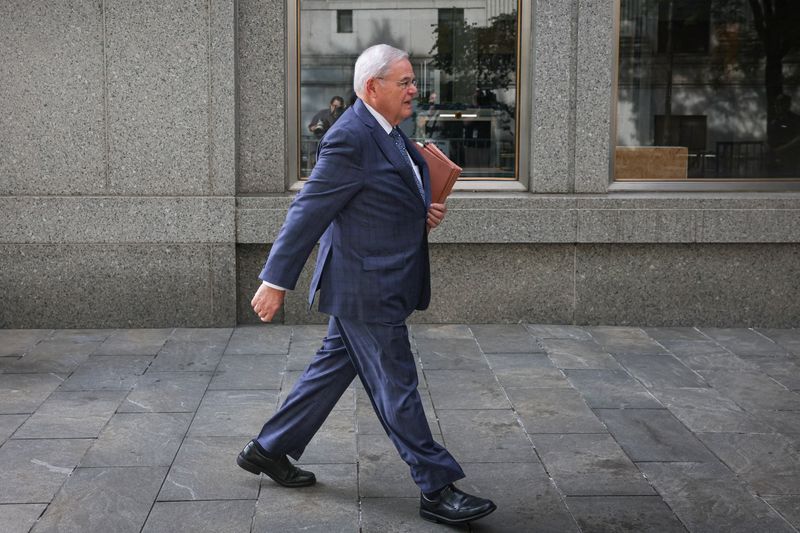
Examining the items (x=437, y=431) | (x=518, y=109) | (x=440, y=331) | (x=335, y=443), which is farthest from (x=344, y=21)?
(x=335, y=443)

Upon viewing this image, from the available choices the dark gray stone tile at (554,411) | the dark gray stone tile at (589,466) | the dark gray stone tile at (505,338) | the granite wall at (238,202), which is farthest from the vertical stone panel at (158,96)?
the dark gray stone tile at (589,466)

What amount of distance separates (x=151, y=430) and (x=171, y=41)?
3.42m

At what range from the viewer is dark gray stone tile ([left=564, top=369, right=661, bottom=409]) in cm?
596

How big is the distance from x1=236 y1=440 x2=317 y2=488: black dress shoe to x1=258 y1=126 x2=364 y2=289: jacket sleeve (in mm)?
870

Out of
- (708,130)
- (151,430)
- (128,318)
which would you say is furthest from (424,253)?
(708,130)

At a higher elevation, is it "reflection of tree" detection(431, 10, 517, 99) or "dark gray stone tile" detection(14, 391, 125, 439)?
"reflection of tree" detection(431, 10, 517, 99)

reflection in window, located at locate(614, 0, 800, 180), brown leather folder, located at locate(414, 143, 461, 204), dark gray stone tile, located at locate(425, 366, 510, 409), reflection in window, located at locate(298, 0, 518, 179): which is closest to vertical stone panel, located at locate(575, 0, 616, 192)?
reflection in window, located at locate(614, 0, 800, 180)

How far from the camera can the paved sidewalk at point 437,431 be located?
14.3ft

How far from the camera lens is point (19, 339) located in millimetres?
7504

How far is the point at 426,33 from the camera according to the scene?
27.0ft

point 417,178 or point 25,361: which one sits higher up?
point 417,178

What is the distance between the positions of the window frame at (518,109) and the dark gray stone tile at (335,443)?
296cm

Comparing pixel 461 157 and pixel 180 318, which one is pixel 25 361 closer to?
pixel 180 318

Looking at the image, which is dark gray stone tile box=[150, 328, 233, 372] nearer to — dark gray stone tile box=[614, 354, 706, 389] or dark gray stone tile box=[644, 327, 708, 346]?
dark gray stone tile box=[614, 354, 706, 389]
